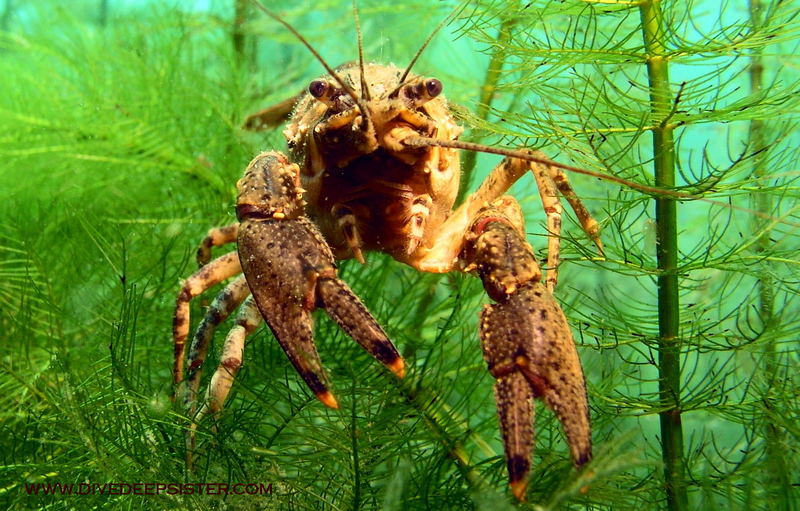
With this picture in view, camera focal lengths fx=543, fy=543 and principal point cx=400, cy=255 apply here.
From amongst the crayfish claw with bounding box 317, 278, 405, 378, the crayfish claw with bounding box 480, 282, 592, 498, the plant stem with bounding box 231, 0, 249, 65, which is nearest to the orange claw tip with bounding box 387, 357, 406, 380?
the crayfish claw with bounding box 317, 278, 405, 378

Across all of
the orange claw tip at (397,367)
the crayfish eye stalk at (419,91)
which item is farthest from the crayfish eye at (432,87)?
the orange claw tip at (397,367)

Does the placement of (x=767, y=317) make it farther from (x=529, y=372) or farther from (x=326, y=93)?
(x=326, y=93)

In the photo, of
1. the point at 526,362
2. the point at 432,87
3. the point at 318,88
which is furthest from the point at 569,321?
the point at 318,88

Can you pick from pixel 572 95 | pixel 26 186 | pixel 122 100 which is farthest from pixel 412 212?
pixel 26 186

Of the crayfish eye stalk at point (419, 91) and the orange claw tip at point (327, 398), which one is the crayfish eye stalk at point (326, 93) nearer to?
the crayfish eye stalk at point (419, 91)

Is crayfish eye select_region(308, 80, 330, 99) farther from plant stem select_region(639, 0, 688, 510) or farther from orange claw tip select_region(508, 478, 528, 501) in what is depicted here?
orange claw tip select_region(508, 478, 528, 501)

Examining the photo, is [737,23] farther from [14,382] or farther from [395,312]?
[14,382]
